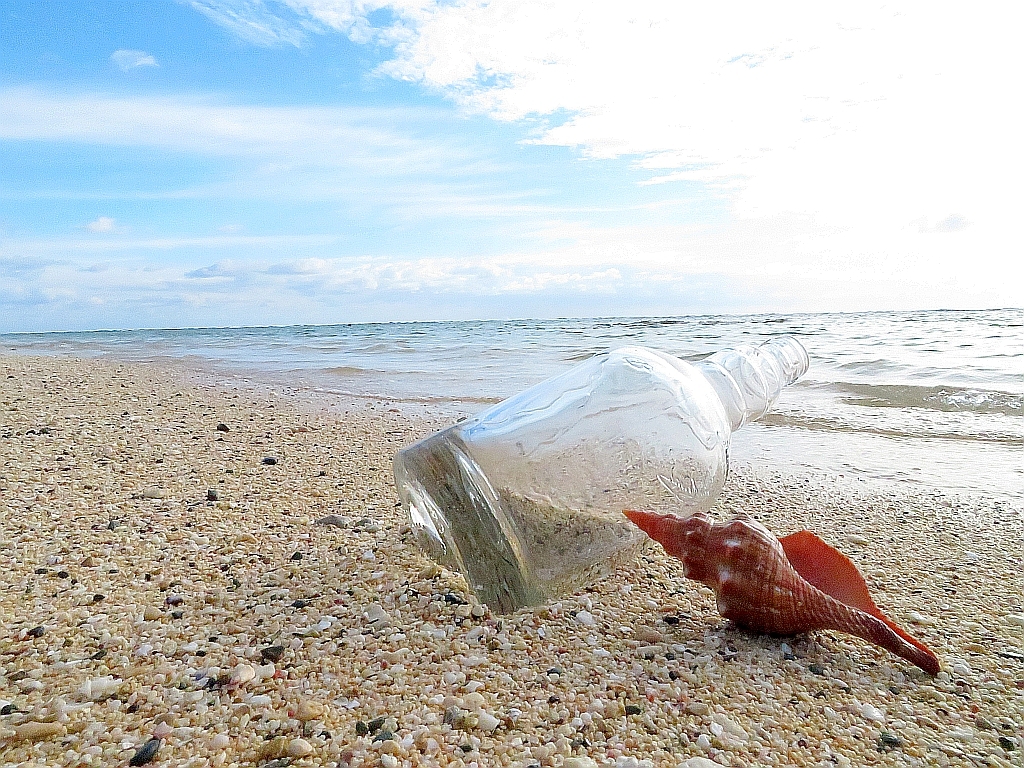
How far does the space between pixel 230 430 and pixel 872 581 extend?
3404 mm

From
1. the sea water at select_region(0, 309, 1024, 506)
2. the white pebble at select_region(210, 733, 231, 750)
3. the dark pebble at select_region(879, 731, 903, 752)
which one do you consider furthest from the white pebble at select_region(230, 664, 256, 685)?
the sea water at select_region(0, 309, 1024, 506)

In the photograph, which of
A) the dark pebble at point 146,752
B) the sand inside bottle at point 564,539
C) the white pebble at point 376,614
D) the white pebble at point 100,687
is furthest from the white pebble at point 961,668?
the white pebble at point 100,687

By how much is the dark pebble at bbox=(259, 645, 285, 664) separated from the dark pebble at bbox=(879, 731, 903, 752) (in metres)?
1.11

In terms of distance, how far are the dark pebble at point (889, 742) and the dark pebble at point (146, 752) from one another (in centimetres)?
118

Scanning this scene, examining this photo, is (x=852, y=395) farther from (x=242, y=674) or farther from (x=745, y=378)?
(x=242, y=674)

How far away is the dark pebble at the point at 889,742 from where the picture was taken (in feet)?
3.96

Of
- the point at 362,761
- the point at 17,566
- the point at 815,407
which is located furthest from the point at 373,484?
the point at 815,407

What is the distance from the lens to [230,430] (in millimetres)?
4133

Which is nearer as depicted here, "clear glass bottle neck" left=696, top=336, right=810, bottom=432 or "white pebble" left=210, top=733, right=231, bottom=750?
"white pebble" left=210, top=733, right=231, bottom=750

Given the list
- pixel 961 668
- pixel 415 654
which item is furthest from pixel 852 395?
pixel 415 654

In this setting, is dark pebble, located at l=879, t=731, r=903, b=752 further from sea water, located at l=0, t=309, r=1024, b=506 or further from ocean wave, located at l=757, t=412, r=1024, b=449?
ocean wave, located at l=757, t=412, r=1024, b=449

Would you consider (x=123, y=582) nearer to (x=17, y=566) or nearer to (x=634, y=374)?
(x=17, y=566)

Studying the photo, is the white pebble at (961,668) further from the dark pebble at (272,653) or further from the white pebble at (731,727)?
the dark pebble at (272,653)

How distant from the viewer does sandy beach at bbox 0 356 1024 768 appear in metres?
1.19
